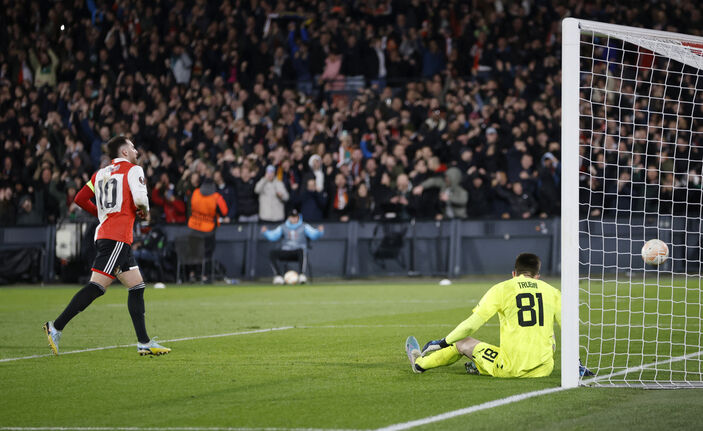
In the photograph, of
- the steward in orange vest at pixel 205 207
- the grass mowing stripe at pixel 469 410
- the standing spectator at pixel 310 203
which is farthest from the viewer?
the standing spectator at pixel 310 203

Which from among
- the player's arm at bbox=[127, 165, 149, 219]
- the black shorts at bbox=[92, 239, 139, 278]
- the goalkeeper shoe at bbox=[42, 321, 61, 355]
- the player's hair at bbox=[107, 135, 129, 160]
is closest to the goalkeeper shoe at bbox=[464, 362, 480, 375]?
the player's arm at bbox=[127, 165, 149, 219]

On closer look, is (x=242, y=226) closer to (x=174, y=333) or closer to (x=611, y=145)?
(x=611, y=145)

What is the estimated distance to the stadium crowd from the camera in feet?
74.7

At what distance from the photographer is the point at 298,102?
87.4ft

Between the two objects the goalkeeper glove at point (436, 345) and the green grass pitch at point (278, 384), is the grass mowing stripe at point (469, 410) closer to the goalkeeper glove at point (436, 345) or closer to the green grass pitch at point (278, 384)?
the green grass pitch at point (278, 384)

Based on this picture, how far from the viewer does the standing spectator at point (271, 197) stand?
76.4ft

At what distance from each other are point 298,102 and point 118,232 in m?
17.5

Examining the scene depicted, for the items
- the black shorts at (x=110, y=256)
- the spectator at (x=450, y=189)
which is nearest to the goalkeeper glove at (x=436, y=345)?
the black shorts at (x=110, y=256)

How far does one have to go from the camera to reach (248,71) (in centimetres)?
2792

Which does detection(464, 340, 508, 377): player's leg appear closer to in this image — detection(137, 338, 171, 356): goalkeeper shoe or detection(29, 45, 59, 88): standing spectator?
detection(137, 338, 171, 356): goalkeeper shoe

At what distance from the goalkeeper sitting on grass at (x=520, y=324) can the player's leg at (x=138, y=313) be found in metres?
3.08

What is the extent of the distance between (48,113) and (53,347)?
63.6 feet

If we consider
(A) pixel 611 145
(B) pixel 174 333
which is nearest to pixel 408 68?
(A) pixel 611 145

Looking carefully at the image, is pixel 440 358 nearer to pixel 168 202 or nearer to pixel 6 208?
pixel 168 202
